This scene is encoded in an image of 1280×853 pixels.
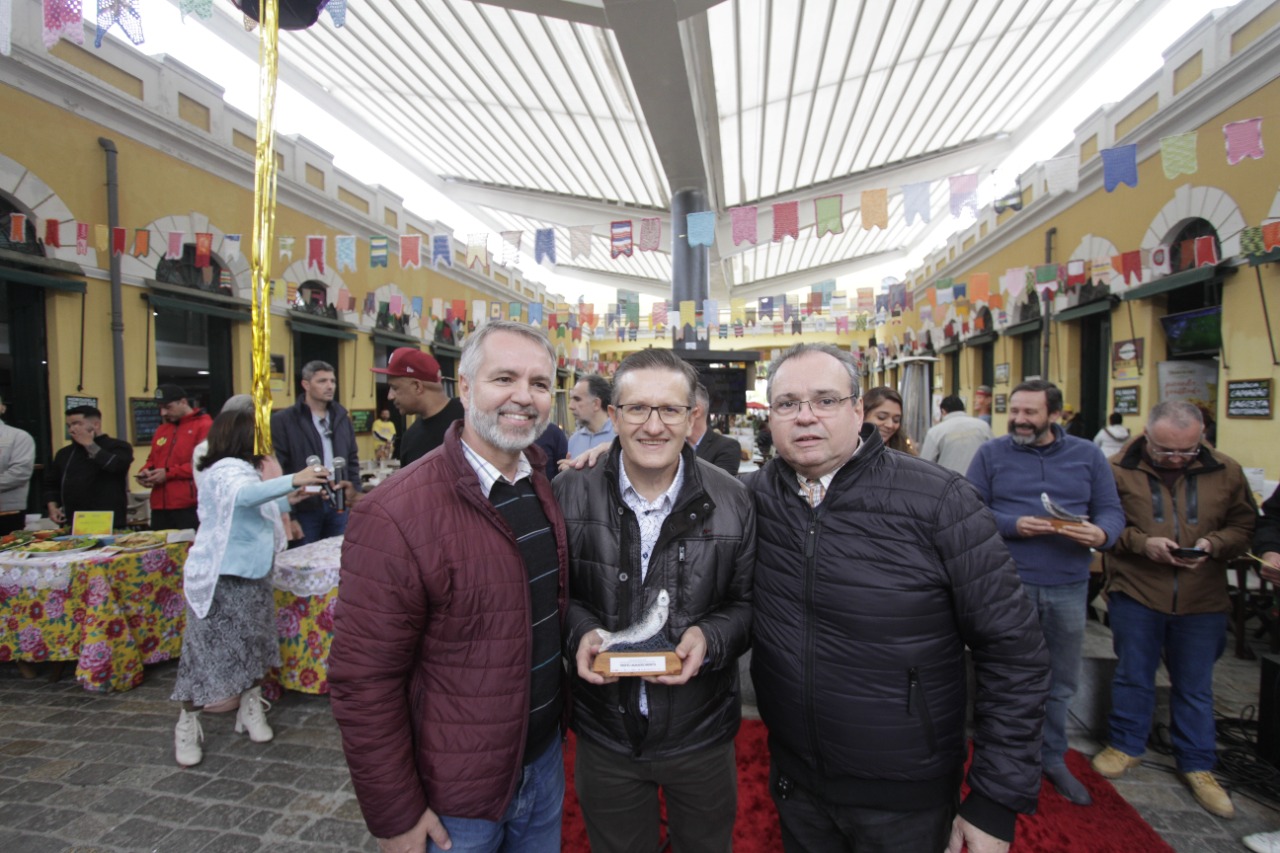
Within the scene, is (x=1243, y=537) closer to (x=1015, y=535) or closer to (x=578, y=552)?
(x=1015, y=535)

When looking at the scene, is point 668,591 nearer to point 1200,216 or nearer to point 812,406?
point 812,406

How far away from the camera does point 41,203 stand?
612 centimetres

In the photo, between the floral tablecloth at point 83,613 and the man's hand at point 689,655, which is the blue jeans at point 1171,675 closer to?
the man's hand at point 689,655

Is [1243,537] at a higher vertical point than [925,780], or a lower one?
higher

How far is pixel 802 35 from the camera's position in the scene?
8.23 m

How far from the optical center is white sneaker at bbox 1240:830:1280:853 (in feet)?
7.72

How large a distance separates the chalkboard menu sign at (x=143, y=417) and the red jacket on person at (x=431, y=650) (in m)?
7.71

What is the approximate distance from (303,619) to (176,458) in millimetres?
2586

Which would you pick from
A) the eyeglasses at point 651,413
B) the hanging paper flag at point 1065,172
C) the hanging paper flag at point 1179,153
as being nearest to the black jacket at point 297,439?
the eyeglasses at point 651,413

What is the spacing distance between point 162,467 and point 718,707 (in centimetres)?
558

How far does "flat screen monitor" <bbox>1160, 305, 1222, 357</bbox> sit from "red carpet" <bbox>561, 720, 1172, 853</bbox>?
6661 millimetres

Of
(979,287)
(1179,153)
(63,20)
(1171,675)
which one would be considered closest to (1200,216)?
(1179,153)

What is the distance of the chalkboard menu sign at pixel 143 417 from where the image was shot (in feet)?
23.1

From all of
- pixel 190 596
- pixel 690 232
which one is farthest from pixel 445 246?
pixel 190 596
